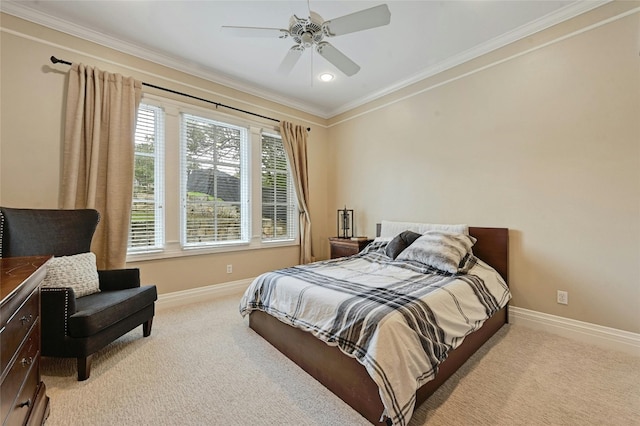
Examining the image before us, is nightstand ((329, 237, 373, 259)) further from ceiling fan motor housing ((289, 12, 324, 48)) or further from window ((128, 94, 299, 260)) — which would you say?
ceiling fan motor housing ((289, 12, 324, 48))

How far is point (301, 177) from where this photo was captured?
175 inches

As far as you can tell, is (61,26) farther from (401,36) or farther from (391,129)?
(391,129)

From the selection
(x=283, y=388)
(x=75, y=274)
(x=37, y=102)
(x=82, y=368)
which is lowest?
(x=283, y=388)

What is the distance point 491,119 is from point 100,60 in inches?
165

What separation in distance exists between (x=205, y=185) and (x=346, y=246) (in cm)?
211

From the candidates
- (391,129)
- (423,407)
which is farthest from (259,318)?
(391,129)

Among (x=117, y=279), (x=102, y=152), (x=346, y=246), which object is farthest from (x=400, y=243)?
(x=102, y=152)

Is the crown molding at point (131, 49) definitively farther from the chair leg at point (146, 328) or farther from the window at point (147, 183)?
the chair leg at point (146, 328)

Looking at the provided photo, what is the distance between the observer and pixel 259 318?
2.50m

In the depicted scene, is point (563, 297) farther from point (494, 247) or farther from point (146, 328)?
point (146, 328)

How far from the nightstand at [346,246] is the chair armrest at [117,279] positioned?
2.52m

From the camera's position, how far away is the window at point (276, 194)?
419cm

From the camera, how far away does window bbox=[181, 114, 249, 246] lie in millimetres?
3449

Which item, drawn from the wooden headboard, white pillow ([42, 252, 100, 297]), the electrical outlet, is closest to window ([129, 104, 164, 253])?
white pillow ([42, 252, 100, 297])
